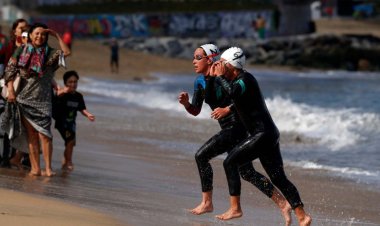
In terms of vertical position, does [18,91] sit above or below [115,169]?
above

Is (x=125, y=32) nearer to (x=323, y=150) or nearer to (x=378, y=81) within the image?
(x=378, y=81)

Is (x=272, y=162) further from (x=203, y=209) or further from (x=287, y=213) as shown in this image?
(x=203, y=209)

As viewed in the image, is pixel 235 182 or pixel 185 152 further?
pixel 185 152

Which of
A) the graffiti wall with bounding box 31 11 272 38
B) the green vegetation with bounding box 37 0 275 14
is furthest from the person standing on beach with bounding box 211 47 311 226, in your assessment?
the green vegetation with bounding box 37 0 275 14

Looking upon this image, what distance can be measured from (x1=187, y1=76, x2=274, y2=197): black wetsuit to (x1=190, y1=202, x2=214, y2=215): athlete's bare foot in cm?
16

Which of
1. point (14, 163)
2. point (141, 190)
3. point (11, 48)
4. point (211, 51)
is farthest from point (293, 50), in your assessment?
point (211, 51)

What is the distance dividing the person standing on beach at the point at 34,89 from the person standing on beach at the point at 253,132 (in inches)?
107

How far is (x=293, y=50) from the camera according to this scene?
67812 millimetres

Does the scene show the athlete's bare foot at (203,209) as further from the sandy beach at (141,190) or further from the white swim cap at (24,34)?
the white swim cap at (24,34)

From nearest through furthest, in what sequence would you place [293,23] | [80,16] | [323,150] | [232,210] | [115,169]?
[232,210] < [115,169] < [323,150] < [80,16] < [293,23]

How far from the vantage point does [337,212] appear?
11062mm

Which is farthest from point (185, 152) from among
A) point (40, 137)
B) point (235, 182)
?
point (235, 182)

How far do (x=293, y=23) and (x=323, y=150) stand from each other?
59.7 metres

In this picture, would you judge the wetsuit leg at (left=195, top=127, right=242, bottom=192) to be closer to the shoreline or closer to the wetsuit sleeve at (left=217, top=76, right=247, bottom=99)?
the wetsuit sleeve at (left=217, top=76, right=247, bottom=99)
